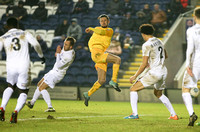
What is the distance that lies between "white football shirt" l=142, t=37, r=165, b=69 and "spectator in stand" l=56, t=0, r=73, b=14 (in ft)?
44.0

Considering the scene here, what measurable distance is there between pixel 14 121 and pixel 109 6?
1353 centimetres

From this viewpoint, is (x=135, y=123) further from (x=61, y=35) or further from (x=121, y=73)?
(x=61, y=35)

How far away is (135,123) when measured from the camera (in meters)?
7.31

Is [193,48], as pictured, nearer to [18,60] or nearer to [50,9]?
[18,60]

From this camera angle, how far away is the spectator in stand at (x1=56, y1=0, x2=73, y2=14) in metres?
21.0

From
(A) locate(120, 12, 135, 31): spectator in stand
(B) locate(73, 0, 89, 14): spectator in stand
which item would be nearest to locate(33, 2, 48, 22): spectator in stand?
(B) locate(73, 0, 89, 14): spectator in stand

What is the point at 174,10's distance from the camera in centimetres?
1844

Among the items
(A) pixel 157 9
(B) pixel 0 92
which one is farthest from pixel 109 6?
(B) pixel 0 92

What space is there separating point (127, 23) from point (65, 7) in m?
4.23

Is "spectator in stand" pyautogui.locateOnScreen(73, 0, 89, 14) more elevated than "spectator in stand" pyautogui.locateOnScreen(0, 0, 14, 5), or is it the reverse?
"spectator in stand" pyautogui.locateOnScreen(0, 0, 14, 5)

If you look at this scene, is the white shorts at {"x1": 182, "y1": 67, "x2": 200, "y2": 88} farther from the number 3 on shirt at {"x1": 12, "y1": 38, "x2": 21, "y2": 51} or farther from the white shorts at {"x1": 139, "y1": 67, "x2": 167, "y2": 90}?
the number 3 on shirt at {"x1": 12, "y1": 38, "x2": 21, "y2": 51}

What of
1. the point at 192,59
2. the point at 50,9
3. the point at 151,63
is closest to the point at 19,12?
the point at 50,9

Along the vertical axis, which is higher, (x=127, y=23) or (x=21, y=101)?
(x=127, y=23)

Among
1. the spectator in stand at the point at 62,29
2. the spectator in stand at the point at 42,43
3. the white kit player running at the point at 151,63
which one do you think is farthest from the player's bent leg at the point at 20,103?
the spectator in stand at the point at 62,29
